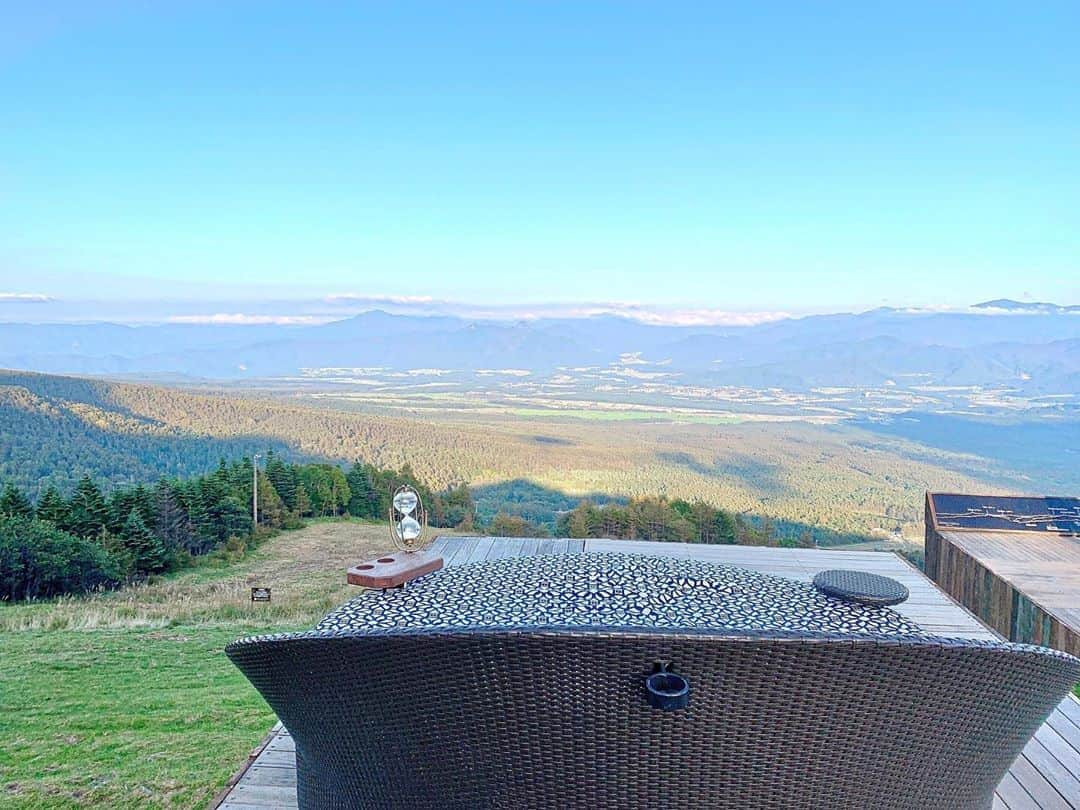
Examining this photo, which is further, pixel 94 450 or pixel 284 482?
pixel 94 450

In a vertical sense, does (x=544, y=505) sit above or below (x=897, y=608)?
below

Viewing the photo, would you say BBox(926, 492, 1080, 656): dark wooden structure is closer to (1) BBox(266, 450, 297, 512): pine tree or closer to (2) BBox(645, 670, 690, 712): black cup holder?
(2) BBox(645, 670, 690, 712): black cup holder

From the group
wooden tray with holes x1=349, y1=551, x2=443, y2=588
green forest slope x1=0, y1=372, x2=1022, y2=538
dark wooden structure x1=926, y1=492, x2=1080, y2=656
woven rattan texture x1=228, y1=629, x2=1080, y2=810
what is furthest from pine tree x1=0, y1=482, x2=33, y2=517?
dark wooden structure x1=926, y1=492, x2=1080, y2=656

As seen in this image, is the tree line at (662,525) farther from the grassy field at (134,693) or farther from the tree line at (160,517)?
the grassy field at (134,693)

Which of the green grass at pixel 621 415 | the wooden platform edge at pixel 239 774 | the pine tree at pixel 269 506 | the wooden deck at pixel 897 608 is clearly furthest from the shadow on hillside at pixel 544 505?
the green grass at pixel 621 415

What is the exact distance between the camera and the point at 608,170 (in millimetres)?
31922

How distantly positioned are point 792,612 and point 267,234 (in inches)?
1889

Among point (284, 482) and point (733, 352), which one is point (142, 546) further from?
point (733, 352)

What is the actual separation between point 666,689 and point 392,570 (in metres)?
1.35

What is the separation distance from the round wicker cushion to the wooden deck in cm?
67

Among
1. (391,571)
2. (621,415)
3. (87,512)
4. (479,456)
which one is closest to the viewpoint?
(391,571)

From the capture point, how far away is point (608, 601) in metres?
1.76

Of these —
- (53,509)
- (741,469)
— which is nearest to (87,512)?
(53,509)

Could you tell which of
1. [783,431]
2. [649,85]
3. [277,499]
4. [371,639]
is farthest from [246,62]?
[783,431]
